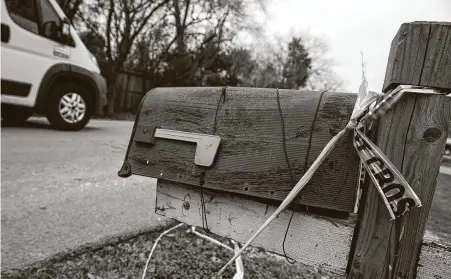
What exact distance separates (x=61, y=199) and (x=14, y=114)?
190 inches

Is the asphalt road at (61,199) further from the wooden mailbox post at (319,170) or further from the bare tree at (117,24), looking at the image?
the bare tree at (117,24)

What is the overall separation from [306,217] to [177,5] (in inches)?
671

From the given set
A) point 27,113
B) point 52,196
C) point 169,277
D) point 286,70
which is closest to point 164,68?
point 27,113

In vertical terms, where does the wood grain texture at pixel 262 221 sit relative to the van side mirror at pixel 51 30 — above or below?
below

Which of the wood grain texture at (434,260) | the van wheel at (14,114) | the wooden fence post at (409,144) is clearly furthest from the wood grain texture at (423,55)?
the van wheel at (14,114)

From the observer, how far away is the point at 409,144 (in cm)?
97

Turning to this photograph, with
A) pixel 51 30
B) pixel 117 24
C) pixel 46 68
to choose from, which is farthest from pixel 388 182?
pixel 117 24

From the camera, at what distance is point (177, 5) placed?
54.3 ft

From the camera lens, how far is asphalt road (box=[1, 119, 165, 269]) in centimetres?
237

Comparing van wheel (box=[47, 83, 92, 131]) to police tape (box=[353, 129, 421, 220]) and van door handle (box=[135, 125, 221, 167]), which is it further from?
police tape (box=[353, 129, 421, 220])

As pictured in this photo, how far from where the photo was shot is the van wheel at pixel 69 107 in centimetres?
632

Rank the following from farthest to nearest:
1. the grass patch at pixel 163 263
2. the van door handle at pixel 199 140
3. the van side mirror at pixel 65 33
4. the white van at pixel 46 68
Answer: the van side mirror at pixel 65 33 < the white van at pixel 46 68 < the grass patch at pixel 163 263 < the van door handle at pixel 199 140

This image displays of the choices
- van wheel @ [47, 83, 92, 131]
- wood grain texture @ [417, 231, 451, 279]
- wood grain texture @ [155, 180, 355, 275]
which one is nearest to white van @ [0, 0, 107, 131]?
van wheel @ [47, 83, 92, 131]

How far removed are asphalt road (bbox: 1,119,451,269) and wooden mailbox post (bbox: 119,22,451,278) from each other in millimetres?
1393
